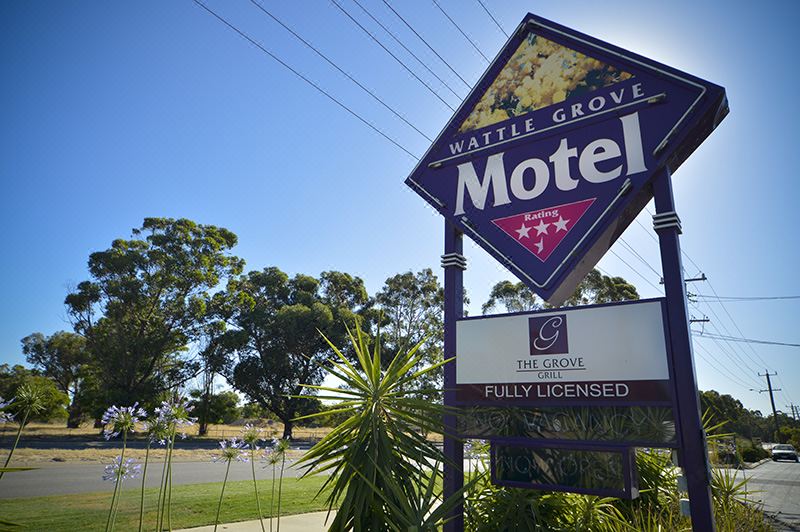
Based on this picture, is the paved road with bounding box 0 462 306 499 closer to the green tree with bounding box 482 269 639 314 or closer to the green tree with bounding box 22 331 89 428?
the green tree with bounding box 482 269 639 314

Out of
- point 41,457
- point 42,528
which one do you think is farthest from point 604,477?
point 41,457

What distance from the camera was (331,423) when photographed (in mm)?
5254

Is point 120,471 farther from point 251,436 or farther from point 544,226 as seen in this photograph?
point 544,226

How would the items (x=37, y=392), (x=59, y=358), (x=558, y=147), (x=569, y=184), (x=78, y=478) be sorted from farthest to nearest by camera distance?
(x=59, y=358)
(x=78, y=478)
(x=558, y=147)
(x=569, y=184)
(x=37, y=392)

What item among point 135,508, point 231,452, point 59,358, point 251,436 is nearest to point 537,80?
point 251,436

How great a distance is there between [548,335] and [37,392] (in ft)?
14.9

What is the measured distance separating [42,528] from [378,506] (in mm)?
6110

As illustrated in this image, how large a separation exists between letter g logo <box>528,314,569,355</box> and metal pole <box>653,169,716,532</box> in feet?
3.04

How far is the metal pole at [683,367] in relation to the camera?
3.86 meters

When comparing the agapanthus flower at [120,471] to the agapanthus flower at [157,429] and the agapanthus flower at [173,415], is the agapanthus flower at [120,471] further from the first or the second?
the agapanthus flower at [173,415]

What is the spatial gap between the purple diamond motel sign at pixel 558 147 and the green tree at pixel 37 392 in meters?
4.48

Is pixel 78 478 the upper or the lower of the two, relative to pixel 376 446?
lower

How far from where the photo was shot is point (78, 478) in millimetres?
13336

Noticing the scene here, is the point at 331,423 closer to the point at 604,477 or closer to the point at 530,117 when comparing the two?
the point at 604,477
